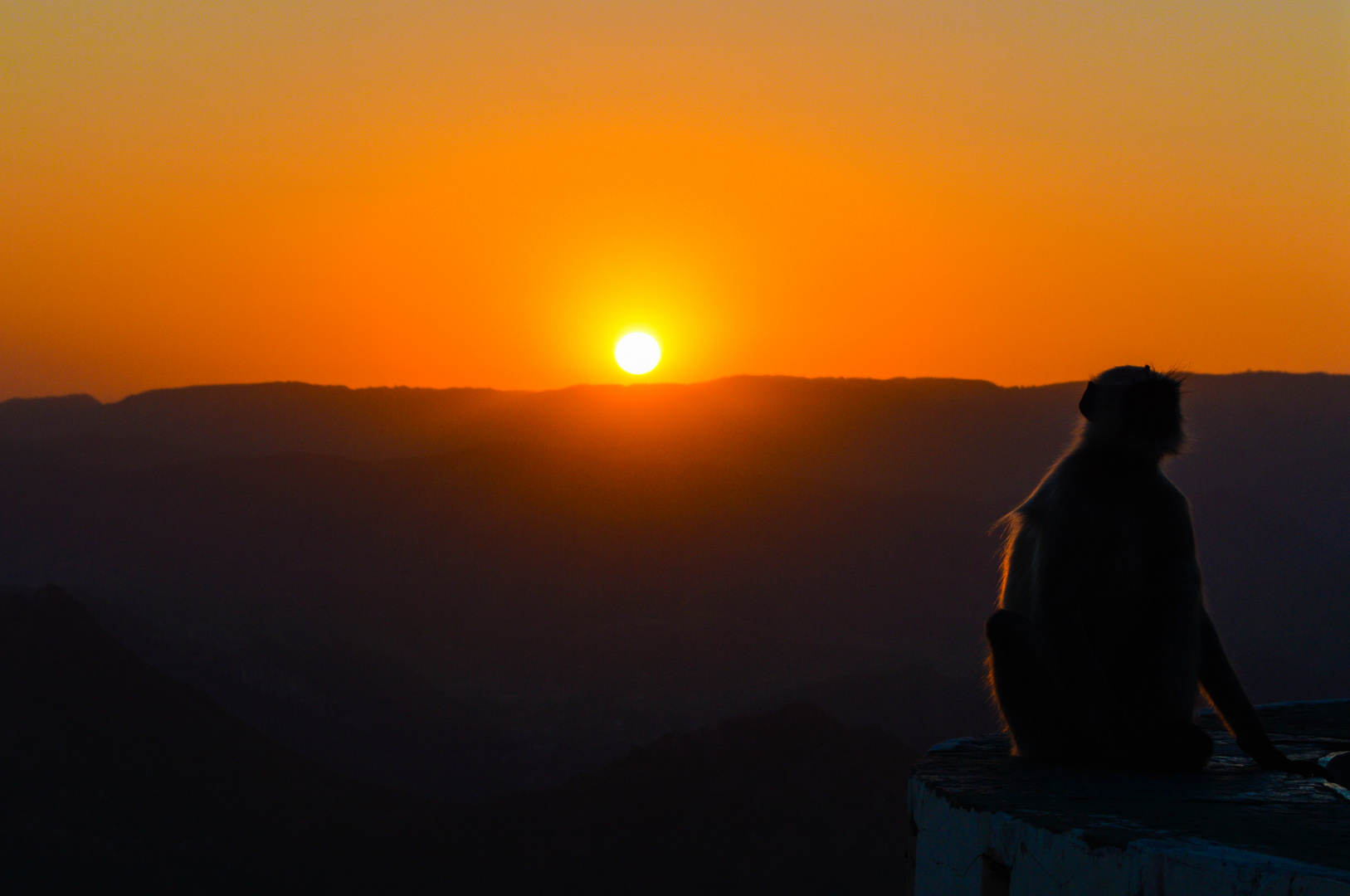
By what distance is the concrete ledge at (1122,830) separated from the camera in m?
2.40

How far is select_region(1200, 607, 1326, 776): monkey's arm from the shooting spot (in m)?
3.76

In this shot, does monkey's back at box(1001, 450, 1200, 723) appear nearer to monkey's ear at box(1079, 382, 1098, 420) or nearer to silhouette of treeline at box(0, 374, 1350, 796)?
monkey's ear at box(1079, 382, 1098, 420)

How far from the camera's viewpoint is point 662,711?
91.4 feet

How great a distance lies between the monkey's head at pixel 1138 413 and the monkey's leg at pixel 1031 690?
31.2 inches

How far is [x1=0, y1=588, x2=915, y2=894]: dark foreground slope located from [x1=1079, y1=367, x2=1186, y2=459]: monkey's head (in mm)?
14193

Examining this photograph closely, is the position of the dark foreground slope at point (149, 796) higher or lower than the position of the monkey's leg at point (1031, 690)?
lower

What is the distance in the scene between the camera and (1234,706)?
12.6 ft

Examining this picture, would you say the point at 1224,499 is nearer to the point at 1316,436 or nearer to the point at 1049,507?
the point at 1316,436

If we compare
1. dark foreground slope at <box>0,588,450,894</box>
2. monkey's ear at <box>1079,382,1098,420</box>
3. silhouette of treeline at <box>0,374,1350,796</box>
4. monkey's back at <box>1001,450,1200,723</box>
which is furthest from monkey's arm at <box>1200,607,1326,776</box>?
silhouette of treeline at <box>0,374,1350,796</box>

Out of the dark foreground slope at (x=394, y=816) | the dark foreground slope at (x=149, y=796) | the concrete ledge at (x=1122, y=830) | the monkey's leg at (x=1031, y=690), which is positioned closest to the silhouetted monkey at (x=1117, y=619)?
the monkey's leg at (x=1031, y=690)

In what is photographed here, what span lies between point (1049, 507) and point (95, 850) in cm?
1721

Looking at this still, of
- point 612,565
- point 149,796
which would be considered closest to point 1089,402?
point 149,796

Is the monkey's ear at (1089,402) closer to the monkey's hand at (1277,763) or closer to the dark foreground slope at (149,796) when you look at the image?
the monkey's hand at (1277,763)

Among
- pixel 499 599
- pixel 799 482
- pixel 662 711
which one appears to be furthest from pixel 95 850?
pixel 799 482
